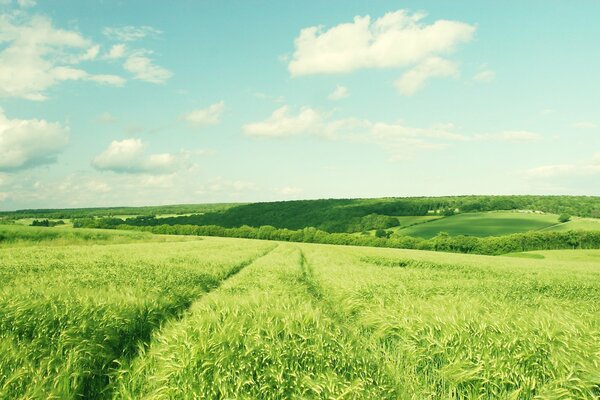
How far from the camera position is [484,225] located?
10162cm

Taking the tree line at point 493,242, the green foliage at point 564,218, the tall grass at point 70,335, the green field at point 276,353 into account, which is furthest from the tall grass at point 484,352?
the green foliage at point 564,218

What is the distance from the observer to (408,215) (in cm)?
12631

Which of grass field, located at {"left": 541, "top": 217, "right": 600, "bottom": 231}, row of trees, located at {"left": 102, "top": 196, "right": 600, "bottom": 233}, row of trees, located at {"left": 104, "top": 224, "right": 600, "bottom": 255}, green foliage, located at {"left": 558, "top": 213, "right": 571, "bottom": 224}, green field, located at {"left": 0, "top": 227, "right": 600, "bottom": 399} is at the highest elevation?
green field, located at {"left": 0, "top": 227, "right": 600, "bottom": 399}

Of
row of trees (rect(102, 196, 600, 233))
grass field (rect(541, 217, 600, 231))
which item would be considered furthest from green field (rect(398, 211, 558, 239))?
row of trees (rect(102, 196, 600, 233))

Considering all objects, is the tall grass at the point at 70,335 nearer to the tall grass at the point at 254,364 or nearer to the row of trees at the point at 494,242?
the tall grass at the point at 254,364

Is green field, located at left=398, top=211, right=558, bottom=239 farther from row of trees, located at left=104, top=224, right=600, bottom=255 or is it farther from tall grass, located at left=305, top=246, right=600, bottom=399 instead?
tall grass, located at left=305, top=246, right=600, bottom=399

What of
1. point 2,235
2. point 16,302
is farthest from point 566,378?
point 2,235

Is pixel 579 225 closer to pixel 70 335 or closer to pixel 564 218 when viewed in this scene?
pixel 564 218

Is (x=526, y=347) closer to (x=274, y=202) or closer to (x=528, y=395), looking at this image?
(x=528, y=395)

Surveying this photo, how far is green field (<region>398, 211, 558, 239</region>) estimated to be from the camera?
9419 centimetres

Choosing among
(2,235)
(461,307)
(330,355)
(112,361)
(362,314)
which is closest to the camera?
(330,355)

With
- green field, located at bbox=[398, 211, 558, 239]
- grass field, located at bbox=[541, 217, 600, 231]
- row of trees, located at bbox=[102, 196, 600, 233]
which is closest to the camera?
grass field, located at bbox=[541, 217, 600, 231]

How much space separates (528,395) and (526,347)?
722mm

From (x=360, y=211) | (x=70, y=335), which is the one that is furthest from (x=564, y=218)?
(x=70, y=335)
